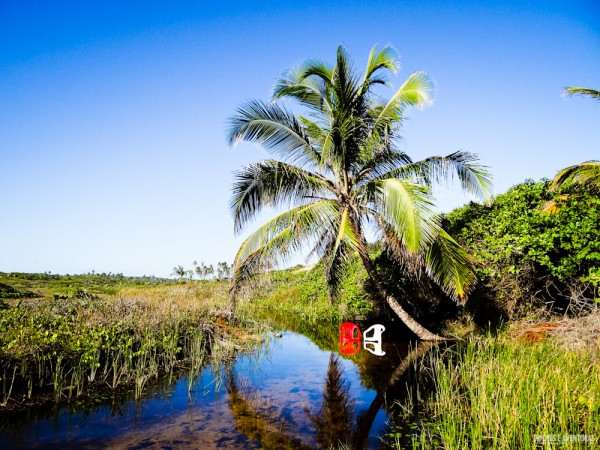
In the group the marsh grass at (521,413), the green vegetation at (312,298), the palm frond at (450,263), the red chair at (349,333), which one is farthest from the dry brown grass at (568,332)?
the green vegetation at (312,298)

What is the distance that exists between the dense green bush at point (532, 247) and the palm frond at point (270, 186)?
459cm

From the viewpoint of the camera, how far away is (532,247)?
334 inches

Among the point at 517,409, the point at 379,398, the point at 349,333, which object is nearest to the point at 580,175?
the point at 349,333

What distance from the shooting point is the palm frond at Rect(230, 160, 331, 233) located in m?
9.03

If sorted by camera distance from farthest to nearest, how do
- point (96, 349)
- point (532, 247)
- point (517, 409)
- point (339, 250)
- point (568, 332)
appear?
1. point (339, 250)
2. point (532, 247)
3. point (568, 332)
4. point (96, 349)
5. point (517, 409)

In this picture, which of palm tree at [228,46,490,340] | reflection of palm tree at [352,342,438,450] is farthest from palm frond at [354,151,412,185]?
reflection of palm tree at [352,342,438,450]

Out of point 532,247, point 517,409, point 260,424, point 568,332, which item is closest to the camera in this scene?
point 517,409

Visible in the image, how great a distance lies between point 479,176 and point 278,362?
6.71 m

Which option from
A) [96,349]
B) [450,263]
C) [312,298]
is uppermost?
[450,263]

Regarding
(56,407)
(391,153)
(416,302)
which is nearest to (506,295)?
(416,302)

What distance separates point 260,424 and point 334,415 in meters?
1.16

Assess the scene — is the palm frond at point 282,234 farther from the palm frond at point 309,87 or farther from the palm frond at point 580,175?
the palm frond at point 580,175

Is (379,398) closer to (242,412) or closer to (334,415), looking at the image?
(334,415)

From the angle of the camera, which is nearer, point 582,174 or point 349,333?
point 582,174
